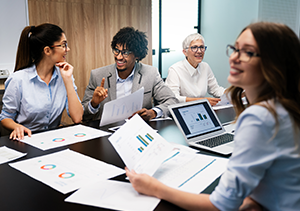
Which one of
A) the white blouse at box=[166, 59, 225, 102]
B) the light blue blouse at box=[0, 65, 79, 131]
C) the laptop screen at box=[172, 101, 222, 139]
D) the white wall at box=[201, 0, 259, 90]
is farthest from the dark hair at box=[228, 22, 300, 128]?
Answer: the white wall at box=[201, 0, 259, 90]

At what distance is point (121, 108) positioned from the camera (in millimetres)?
1903

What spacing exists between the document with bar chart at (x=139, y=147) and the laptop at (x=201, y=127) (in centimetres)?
42

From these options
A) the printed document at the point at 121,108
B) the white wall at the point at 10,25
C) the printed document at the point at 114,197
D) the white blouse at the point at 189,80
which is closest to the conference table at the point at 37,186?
the printed document at the point at 114,197

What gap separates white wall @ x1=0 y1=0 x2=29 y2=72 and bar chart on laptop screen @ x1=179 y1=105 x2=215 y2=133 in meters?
2.45

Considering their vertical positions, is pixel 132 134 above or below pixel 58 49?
below

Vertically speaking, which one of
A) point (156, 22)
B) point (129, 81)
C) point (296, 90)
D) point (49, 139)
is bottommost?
point (49, 139)

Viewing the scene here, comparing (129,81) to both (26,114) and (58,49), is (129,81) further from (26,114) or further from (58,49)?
(26,114)

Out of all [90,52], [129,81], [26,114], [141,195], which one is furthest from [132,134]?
[90,52]

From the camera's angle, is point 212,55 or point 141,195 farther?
point 212,55

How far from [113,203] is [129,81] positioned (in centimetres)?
169

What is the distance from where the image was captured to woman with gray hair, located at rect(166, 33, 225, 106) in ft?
10.0

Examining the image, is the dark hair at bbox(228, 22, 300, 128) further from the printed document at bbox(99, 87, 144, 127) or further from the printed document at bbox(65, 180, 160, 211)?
the printed document at bbox(99, 87, 144, 127)

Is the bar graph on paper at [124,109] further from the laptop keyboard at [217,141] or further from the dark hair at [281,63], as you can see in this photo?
the dark hair at [281,63]

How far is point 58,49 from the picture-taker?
2131mm
